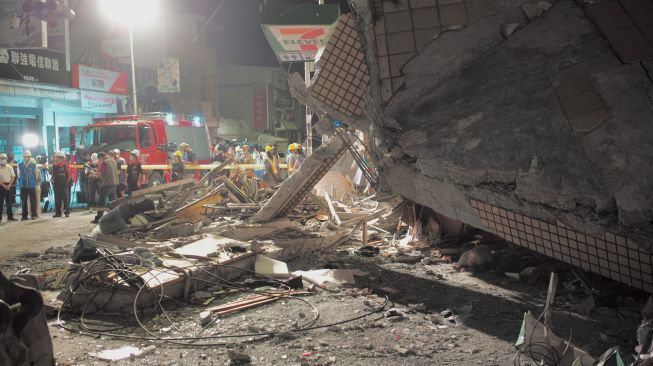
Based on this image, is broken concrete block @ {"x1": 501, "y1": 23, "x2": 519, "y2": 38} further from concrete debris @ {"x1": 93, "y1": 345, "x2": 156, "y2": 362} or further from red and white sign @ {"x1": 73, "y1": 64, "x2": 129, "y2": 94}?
red and white sign @ {"x1": 73, "y1": 64, "x2": 129, "y2": 94}

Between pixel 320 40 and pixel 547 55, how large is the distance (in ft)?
27.1

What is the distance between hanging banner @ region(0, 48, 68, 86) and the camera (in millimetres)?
19625

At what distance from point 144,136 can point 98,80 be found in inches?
322

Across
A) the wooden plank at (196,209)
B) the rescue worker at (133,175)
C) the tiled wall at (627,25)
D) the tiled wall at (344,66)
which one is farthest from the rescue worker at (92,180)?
the tiled wall at (627,25)

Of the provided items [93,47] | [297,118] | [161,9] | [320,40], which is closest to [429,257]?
[320,40]

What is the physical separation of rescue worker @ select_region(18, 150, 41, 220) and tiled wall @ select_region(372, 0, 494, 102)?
1125 cm

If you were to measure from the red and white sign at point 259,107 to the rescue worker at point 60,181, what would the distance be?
28.3 m

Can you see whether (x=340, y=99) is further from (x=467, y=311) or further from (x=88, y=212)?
(x=88, y=212)

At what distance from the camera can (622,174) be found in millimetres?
4805

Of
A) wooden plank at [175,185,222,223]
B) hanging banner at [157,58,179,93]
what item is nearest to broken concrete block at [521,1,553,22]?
wooden plank at [175,185,222,223]

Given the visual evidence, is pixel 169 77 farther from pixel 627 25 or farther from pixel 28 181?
pixel 627 25

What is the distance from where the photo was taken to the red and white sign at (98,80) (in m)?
23.7

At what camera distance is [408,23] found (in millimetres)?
7586

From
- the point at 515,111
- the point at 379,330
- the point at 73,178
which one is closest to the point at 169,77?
the point at 73,178
